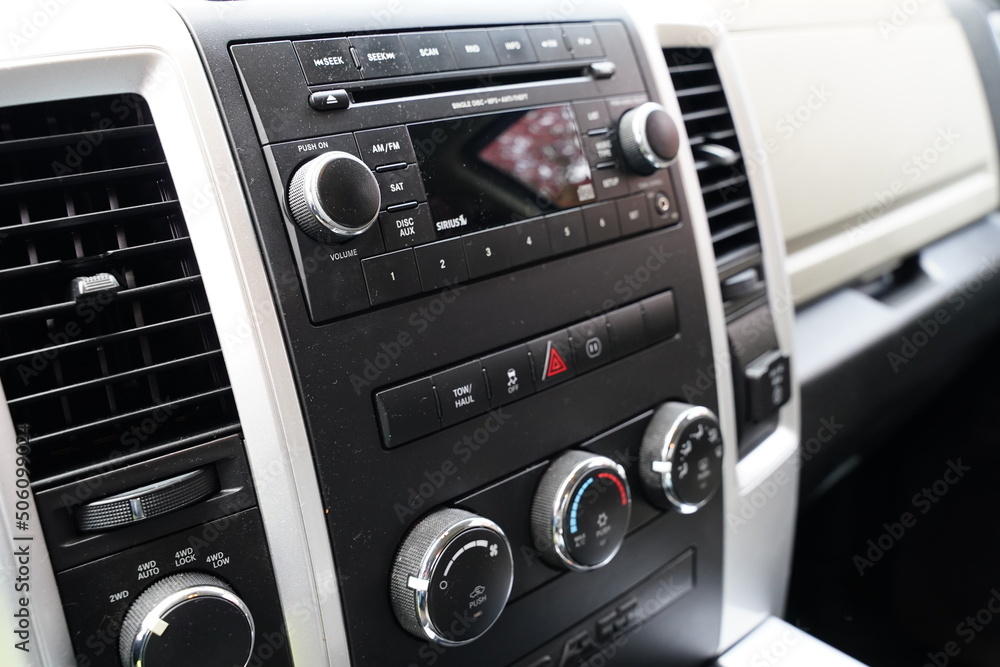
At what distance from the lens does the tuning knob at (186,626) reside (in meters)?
0.52

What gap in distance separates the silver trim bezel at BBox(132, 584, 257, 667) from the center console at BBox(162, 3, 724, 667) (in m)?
0.08

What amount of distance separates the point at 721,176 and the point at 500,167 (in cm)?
40

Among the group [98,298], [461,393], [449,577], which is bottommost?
[449,577]

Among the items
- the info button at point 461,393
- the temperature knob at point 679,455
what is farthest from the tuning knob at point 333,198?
the temperature knob at point 679,455

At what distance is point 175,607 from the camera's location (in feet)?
1.72

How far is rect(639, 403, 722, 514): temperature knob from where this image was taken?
2.58 feet

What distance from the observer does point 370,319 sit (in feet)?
2.00

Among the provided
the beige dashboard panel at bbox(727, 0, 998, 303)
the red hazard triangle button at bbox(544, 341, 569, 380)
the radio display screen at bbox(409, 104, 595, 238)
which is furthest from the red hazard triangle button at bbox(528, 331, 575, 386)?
the beige dashboard panel at bbox(727, 0, 998, 303)

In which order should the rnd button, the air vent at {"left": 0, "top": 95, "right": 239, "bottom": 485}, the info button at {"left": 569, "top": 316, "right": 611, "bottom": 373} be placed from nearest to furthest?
1. the air vent at {"left": 0, "top": 95, "right": 239, "bottom": 485}
2. the rnd button
3. the info button at {"left": 569, "top": 316, "right": 611, "bottom": 373}

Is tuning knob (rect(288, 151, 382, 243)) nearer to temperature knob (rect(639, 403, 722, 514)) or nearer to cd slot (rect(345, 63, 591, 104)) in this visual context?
cd slot (rect(345, 63, 591, 104))

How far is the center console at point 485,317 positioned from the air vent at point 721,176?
12 cm

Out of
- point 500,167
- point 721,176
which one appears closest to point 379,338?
point 500,167

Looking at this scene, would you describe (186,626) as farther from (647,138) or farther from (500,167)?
(647,138)

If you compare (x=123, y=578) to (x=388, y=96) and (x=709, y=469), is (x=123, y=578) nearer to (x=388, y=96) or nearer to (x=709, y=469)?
(x=388, y=96)
